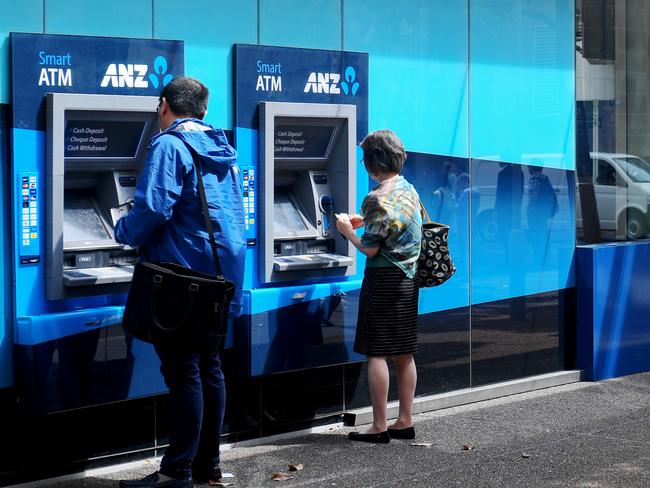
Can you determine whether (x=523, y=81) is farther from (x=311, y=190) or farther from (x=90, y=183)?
(x=90, y=183)

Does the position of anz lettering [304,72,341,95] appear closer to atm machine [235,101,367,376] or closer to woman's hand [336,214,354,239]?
atm machine [235,101,367,376]

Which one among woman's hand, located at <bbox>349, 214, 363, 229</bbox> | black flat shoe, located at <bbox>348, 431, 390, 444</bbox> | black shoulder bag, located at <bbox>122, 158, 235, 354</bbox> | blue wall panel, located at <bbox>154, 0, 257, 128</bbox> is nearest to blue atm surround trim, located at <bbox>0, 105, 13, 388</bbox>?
black shoulder bag, located at <bbox>122, 158, 235, 354</bbox>

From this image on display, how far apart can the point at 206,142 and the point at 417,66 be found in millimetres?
2251

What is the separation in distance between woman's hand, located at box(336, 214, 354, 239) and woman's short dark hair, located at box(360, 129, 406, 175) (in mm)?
302

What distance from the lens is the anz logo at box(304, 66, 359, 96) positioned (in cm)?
607

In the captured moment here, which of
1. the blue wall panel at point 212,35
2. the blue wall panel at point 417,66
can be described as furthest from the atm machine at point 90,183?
the blue wall panel at point 417,66

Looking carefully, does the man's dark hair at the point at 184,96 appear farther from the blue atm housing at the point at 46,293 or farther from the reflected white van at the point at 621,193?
the reflected white van at the point at 621,193

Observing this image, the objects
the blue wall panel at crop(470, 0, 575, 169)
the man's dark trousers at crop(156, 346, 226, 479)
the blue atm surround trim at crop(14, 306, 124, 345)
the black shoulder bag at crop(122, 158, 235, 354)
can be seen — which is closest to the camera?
the black shoulder bag at crop(122, 158, 235, 354)

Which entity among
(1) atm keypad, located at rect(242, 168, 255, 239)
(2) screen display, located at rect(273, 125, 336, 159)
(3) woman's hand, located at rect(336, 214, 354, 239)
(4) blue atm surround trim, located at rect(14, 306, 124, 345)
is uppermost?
(2) screen display, located at rect(273, 125, 336, 159)

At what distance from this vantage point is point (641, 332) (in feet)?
26.2

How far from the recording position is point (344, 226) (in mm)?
5703

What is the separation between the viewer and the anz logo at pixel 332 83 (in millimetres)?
6066

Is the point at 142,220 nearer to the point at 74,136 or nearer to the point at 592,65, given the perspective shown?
the point at 74,136

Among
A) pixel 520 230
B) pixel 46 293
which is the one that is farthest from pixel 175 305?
pixel 520 230
